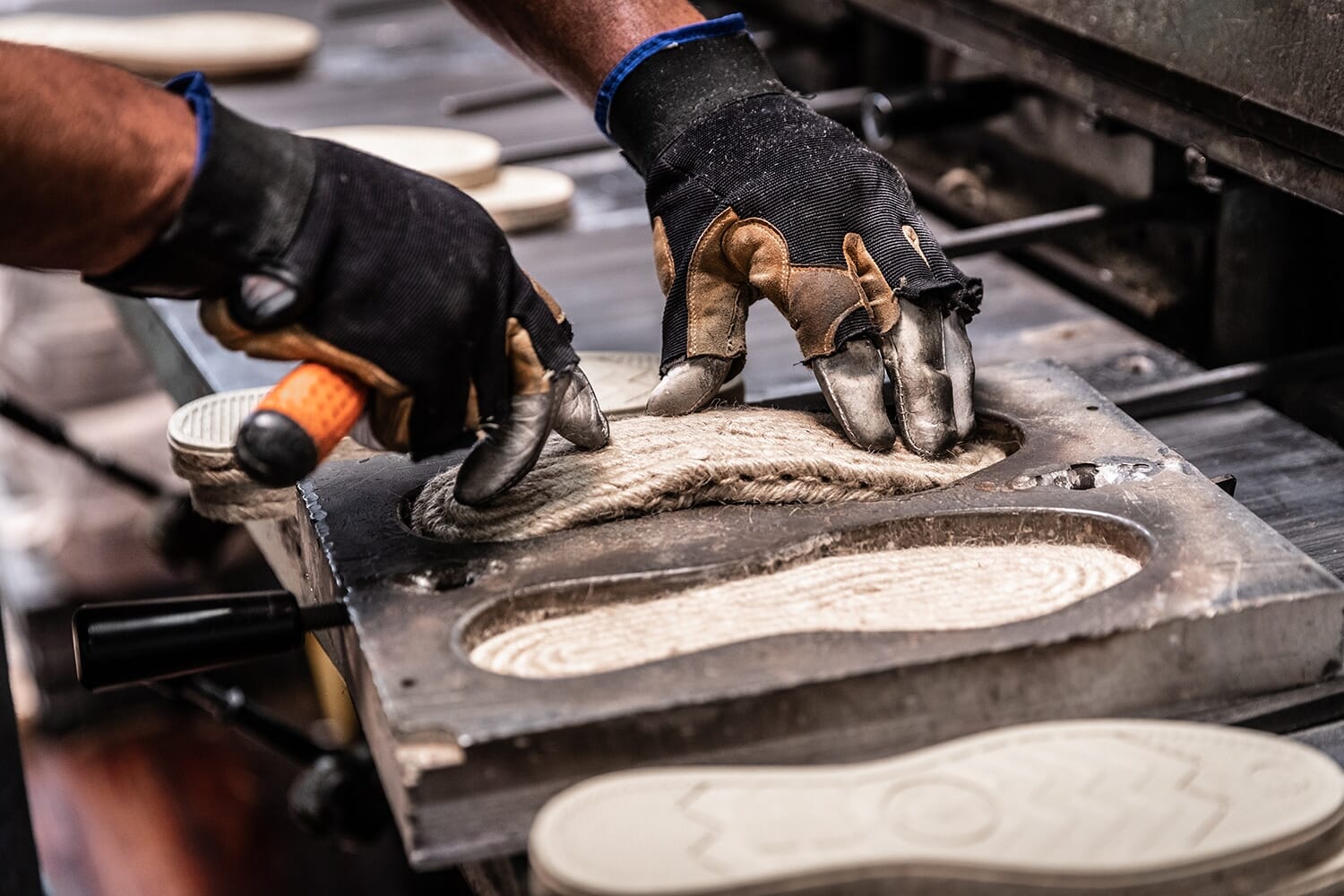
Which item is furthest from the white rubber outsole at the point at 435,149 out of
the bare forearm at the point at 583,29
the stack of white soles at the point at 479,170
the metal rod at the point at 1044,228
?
the metal rod at the point at 1044,228

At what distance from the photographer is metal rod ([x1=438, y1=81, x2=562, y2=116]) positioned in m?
3.17

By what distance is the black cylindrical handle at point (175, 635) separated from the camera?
1.22 metres

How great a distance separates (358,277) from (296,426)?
0.14m

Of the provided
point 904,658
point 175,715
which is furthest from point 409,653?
point 175,715

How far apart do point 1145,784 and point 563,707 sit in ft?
1.38

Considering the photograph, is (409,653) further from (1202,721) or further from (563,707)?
(1202,721)

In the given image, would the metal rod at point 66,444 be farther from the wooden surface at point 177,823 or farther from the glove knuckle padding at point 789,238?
the glove knuckle padding at point 789,238

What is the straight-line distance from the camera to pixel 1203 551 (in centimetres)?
125

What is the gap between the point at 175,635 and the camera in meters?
1.22

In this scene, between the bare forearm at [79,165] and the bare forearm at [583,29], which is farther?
the bare forearm at [583,29]

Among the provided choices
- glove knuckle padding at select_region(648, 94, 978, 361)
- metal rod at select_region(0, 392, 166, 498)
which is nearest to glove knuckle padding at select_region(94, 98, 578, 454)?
glove knuckle padding at select_region(648, 94, 978, 361)

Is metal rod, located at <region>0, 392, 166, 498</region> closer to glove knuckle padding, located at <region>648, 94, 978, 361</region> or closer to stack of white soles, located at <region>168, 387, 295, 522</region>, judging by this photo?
stack of white soles, located at <region>168, 387, 295, 522</region>

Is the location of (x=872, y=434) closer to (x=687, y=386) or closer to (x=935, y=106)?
(x=687, y=386)

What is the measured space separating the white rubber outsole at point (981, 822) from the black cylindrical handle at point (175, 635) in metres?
0.37
